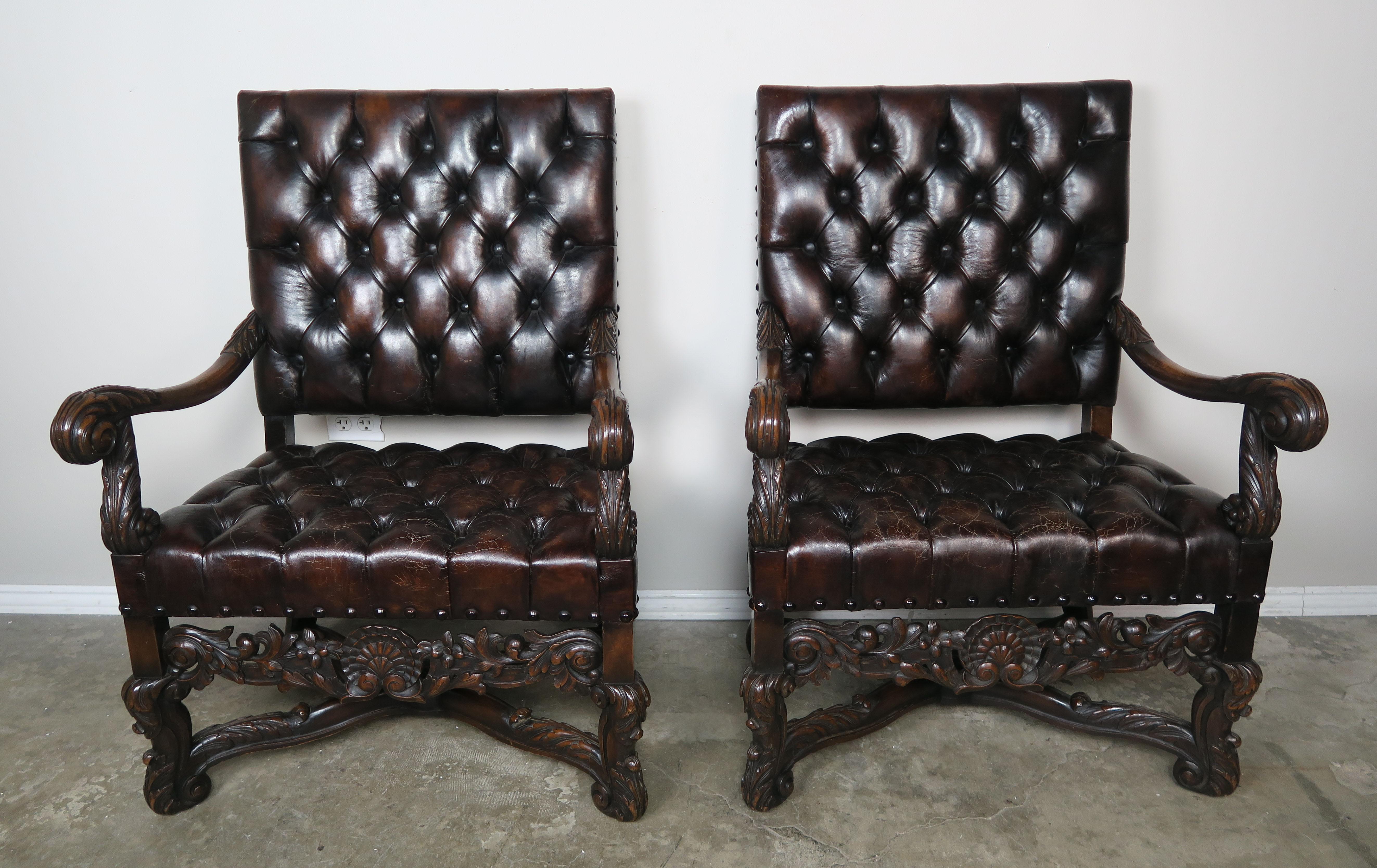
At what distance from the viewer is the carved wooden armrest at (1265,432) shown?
125 cm

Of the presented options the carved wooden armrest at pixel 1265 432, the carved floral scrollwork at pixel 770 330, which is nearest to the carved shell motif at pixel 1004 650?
the carved wooden armrest at pixel 1265 432

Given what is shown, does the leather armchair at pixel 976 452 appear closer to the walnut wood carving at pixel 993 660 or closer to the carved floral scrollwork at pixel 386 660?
the walnut wood carving at pixel 993 660

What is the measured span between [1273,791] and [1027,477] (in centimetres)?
70

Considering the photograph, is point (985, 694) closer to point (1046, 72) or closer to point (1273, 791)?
point (1273, 791)

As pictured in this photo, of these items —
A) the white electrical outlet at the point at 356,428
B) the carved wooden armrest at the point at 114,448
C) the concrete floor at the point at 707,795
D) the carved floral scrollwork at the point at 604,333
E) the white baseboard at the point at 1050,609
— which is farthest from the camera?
the white baseboard at the point at 1050,609

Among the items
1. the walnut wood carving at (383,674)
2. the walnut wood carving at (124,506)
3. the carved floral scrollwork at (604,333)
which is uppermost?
the carved floral scrollwork at (604,333)

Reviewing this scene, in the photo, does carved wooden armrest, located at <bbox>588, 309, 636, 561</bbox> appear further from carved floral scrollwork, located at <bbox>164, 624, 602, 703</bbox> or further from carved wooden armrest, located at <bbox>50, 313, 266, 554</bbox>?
carved wooden armrest, located at <bbox>50, 313, 266, 554</bbox>

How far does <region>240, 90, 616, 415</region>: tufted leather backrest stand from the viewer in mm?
1704

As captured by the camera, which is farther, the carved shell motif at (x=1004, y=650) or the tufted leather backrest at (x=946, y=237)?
the tufted leather backrest at (x=946, y=237)

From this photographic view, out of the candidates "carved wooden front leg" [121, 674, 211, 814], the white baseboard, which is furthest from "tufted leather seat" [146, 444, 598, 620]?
the white baseboard

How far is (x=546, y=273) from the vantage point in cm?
173

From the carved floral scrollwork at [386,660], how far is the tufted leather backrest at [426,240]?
1.83 feet

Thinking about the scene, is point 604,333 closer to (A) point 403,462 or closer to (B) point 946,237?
(A) point 403,462

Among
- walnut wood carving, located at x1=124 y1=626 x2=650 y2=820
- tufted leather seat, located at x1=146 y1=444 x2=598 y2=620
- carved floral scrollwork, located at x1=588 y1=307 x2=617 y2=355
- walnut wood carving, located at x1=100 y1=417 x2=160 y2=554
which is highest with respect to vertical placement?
carved floral scrollwork, located at x1=588 y1=307 x2=617 y2=355
